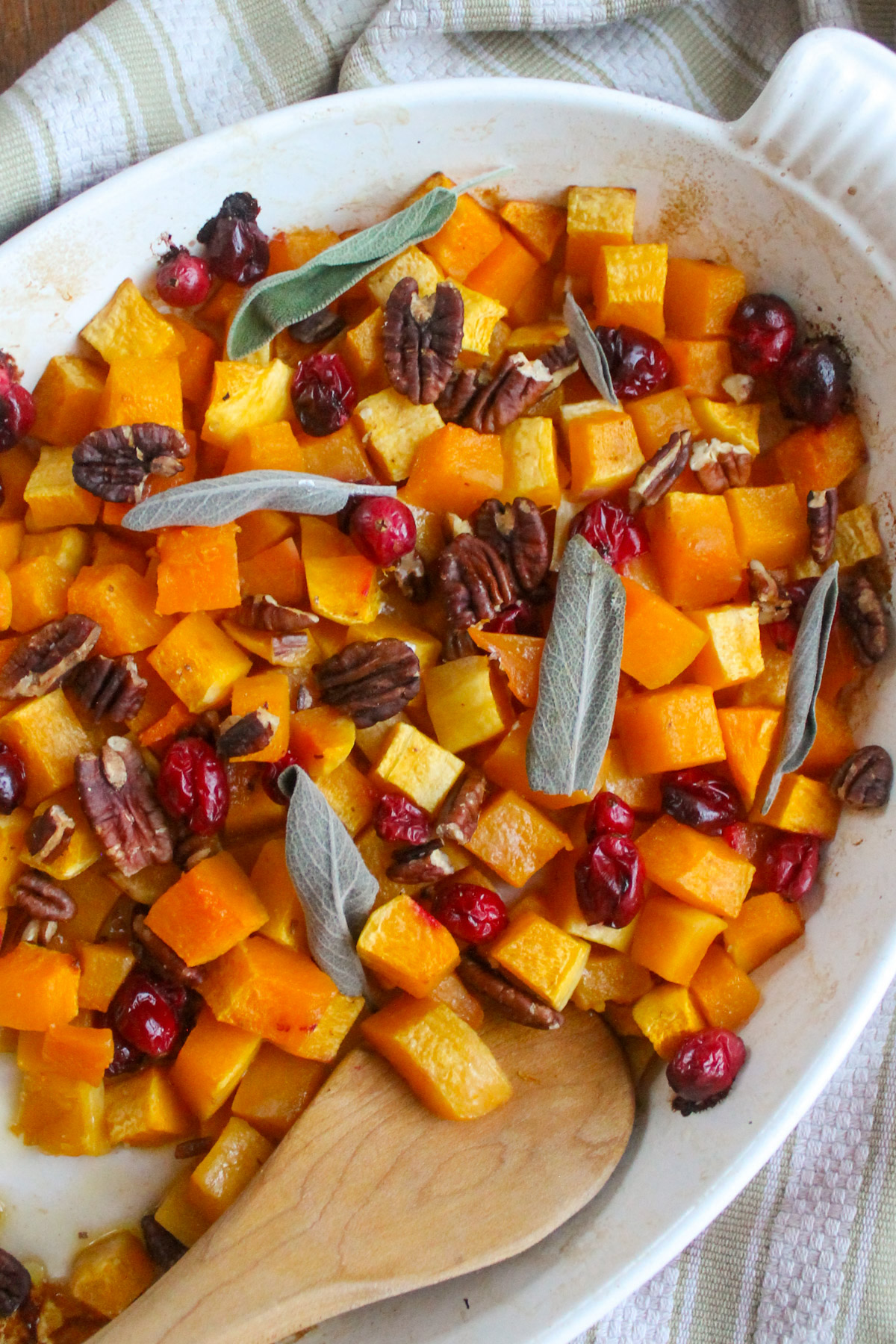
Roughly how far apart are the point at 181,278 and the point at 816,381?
1209 millimetres

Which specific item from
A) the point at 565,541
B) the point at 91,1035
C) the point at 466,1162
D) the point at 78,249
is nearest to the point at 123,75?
the point at 78,249

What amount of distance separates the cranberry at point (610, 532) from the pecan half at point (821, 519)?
0.31 metres

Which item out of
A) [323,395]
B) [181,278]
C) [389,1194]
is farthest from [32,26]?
[389,1194]

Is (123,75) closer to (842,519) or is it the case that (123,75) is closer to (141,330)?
(141,330)

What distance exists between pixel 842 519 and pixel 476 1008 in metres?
1.17

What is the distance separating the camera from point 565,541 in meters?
2.11

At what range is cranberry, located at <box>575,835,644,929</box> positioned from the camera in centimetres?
193

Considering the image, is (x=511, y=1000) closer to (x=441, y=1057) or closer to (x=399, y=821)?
(x=441, y=1057)

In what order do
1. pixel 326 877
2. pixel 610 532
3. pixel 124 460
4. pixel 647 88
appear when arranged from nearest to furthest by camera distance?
pixel 326 877, pixel 124 460, pixel 610 532, pixel 647 88

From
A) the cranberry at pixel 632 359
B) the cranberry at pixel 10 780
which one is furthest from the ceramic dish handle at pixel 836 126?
the cranberry at pixel 10 780

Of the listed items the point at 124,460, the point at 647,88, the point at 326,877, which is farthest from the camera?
the point at 647,88

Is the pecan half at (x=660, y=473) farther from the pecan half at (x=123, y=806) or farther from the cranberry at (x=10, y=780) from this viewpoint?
the cranberry at (x=10, y=780)

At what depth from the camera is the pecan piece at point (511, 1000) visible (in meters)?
1.96

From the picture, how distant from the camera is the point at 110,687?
1.98 m
